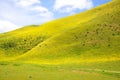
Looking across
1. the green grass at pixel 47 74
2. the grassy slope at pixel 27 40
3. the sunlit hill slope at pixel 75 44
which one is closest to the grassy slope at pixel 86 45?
the sunlit hill slope at pixel 75 44

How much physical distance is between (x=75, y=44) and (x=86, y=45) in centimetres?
294

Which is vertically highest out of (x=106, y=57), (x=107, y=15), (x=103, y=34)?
(x=107, y=15)

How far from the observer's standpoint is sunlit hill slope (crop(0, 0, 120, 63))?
62.3 meters

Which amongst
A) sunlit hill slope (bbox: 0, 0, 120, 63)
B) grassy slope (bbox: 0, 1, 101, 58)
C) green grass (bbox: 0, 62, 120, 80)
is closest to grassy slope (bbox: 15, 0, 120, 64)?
sunlit hill slope (bbox: 0, 0, 120, 63)

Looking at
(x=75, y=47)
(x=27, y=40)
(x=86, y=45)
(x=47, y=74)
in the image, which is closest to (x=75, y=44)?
(x=75, y=47)

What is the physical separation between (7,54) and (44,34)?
56.6ft

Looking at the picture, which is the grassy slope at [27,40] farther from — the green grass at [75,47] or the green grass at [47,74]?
the green grass at [47,74]

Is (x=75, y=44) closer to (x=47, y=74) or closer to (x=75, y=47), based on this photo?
(x=75, y=47)

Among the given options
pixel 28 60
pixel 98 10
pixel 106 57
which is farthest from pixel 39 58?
pixel 98 10

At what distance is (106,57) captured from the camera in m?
59.7

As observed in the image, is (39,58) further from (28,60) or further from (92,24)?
(92,24)

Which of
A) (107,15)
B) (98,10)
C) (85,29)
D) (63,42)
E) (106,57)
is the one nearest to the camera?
(106,57)

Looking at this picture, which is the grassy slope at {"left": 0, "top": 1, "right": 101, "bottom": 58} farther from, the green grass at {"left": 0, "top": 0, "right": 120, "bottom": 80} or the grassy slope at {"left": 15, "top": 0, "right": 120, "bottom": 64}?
the grassy slope at {"left": 15, "top": 0, "right": 120, "bottom": 64}

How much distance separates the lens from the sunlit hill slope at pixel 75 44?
2454 inches
